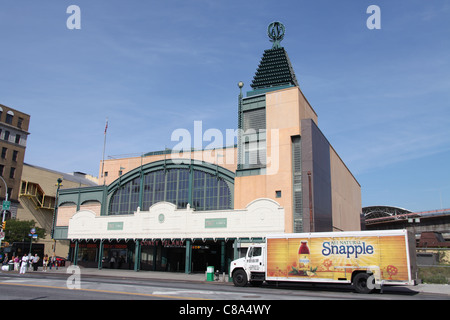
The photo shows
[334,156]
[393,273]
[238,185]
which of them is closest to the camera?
[393,273]

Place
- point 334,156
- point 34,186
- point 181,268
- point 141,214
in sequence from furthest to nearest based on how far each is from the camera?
point 34,186 → point 334,156 → point 181,268 → point 141,214

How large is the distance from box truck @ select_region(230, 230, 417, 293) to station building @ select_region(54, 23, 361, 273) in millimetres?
11348

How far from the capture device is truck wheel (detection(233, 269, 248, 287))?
84.5 ft

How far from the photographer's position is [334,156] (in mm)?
54500

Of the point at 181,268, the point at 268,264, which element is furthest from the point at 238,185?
the point at 268,264

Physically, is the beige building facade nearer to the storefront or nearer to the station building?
the station building

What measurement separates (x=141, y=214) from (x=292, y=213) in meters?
17.7

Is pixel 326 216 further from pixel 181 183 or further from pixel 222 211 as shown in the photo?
pixel 181 183

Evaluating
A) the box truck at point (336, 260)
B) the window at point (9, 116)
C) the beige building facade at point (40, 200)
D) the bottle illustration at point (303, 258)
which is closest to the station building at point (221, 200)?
the box truck at point (336, 260)

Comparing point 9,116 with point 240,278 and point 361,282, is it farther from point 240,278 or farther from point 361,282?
point 361,282

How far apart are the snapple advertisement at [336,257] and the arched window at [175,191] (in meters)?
17.4

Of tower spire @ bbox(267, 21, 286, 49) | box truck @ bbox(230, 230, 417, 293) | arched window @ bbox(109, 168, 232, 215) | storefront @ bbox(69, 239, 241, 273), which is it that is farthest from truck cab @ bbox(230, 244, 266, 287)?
tower spire @ bbox(267, 21, 286, 49)

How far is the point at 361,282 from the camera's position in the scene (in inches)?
874

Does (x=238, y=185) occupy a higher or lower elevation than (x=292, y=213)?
higher
